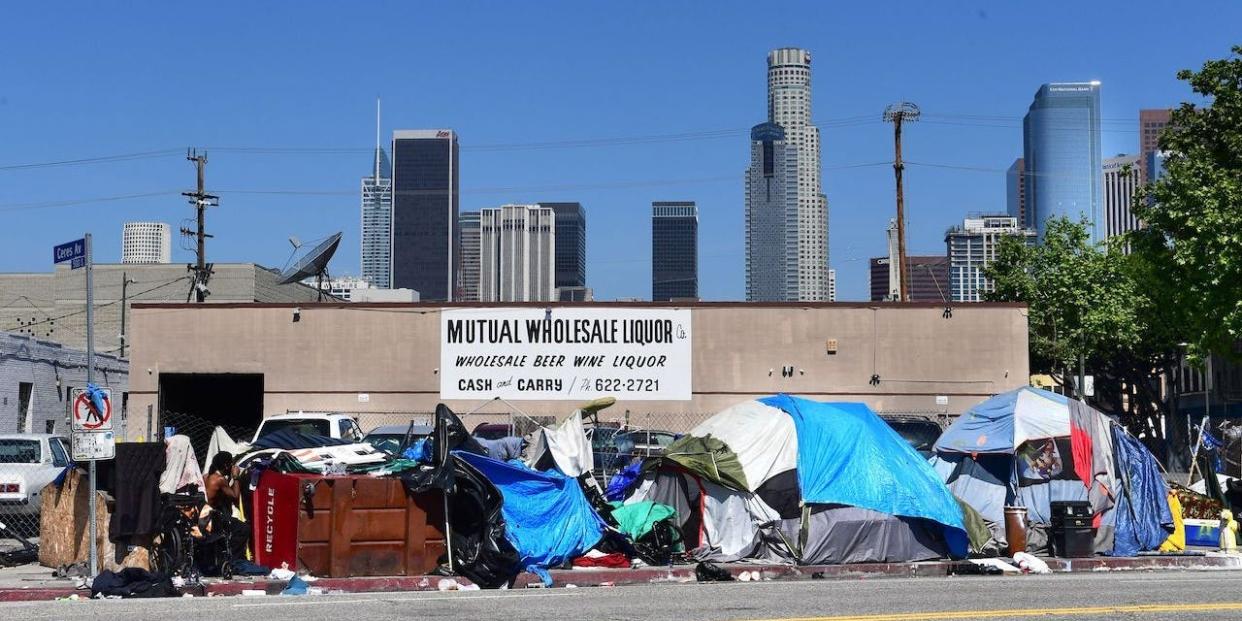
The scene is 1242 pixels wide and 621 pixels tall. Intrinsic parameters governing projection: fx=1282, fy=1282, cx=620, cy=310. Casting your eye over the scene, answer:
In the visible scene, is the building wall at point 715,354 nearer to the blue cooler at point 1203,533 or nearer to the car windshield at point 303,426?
the car windshield at point 303,426

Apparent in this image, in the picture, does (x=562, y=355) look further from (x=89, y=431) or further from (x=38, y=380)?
(x=89, y=431)

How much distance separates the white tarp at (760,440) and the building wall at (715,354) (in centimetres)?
1503

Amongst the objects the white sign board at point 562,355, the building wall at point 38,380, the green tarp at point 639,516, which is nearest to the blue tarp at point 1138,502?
the green tarp at point 639,516

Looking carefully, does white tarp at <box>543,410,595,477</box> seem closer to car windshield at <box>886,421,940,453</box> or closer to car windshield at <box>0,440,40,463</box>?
car windshield at <box>0,440,40,463</box>

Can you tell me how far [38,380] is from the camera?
3372 cm

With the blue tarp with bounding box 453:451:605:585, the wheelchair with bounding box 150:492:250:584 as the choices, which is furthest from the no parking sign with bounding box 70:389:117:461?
the blue tarp with bounding box 453:451:605:585

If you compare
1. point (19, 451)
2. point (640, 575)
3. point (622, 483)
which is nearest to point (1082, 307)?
point (622, 483)

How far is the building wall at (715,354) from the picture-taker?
32.3 meters

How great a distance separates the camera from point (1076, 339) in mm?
50469

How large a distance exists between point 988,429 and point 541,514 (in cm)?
660

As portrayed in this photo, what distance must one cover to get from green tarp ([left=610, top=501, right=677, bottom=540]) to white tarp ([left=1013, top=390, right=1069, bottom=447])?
197 inches

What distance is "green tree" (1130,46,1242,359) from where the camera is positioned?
2597 centimetres

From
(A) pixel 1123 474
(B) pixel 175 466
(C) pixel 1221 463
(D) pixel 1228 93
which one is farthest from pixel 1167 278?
(B) pixel 175 466

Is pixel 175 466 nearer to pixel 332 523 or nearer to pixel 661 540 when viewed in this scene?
pixel 332 523
